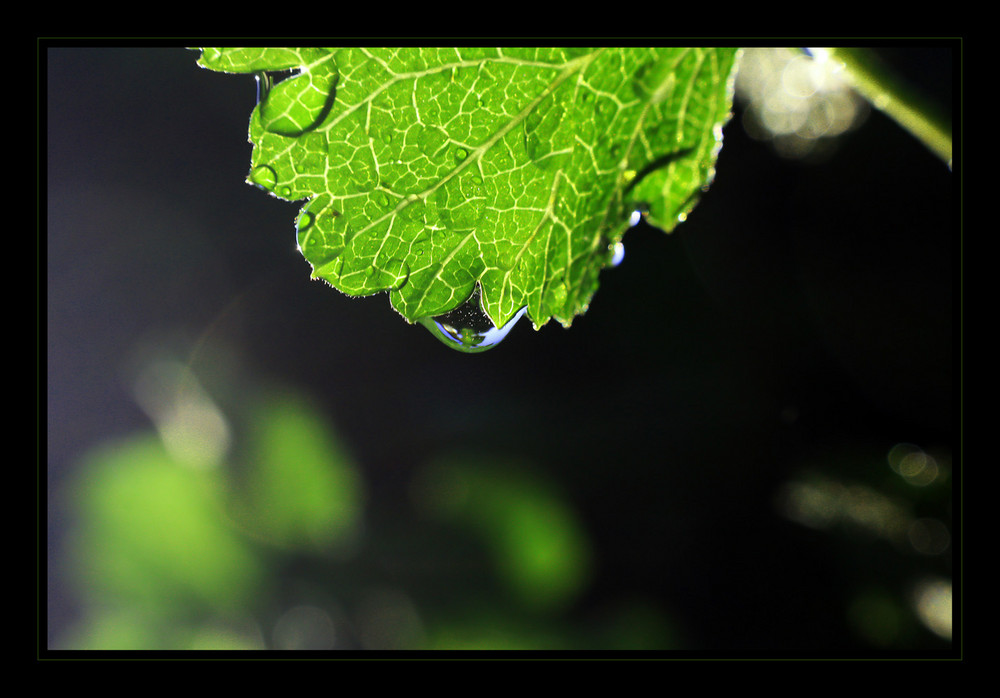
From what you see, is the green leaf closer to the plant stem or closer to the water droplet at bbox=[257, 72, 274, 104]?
the water droplet at bbox=[257, 72, 274, 104]

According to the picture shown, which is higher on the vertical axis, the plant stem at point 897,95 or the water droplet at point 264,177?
the water droplet at point 264,177

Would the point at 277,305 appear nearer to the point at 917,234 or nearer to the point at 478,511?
the point at 478,511

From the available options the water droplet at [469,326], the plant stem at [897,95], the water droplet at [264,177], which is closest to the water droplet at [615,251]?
the water droplet at [469,326]

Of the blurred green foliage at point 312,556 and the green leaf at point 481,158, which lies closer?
the green leaf at point 481,158

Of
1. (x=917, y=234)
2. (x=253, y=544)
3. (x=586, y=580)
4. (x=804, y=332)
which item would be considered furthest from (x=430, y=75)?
(x=917, y=234)

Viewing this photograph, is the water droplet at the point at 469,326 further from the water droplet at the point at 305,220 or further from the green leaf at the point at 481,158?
the water droplet at the point at 305,220

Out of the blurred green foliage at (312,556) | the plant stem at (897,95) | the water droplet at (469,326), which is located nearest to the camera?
the plant stem at (897,95)

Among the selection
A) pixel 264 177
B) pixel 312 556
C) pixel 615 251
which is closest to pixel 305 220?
pixel 264 177

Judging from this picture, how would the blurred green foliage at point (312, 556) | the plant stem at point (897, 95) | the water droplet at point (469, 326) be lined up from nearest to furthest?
the plant stem at point (897, 95) < the water droplet at point (469, 326) < the blurred green foliage at point (312, 556)
